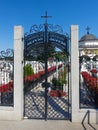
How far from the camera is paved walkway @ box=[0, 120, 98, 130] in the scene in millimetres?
7152

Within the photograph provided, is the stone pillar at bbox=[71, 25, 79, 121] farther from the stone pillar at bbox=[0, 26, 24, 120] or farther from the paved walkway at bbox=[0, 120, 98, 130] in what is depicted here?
the stone pillar at bbox=[0, 26, 24, 120]

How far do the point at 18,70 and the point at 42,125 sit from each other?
6.39 feet

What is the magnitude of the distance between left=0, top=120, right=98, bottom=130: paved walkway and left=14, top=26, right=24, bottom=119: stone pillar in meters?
0.42

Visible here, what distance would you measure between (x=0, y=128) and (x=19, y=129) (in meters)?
0.57

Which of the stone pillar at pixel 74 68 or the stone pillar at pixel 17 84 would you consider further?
the stone pillar at pixel 17 84

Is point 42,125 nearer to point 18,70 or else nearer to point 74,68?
point 18,70

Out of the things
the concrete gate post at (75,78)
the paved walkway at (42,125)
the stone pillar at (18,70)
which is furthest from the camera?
the stone pillar at (18,70)

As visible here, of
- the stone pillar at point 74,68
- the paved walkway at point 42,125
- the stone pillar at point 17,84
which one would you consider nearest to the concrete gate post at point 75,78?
the stone pillar at point 74,68

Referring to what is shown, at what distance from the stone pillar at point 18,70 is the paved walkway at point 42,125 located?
42cm

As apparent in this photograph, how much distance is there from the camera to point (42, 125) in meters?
7.46

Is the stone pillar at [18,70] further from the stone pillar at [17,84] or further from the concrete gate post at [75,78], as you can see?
the concrete gate post at [75,78]

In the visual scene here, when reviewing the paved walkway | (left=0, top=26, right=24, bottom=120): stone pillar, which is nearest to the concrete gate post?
the paved walkway

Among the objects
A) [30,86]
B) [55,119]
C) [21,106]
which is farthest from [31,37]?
[30,86]

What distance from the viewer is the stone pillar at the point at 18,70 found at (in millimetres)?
7930
